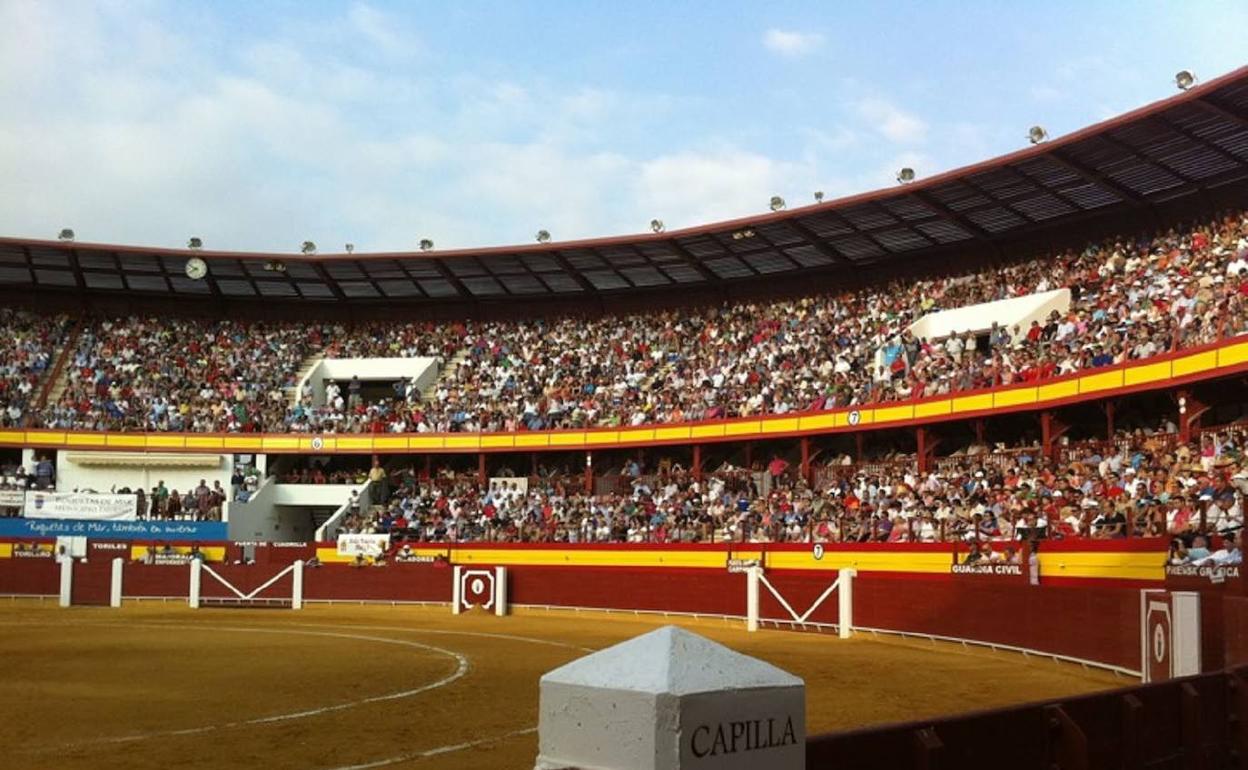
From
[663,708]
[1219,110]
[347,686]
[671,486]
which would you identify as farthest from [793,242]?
[663,708]

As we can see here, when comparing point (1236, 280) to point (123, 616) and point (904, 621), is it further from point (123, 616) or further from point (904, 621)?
point (123, 616)

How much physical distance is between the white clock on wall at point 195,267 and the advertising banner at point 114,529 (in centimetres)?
822

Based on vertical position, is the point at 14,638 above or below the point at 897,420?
below

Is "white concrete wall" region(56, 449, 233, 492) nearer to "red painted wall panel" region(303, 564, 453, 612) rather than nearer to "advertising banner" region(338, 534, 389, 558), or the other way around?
"advertising banner" region(338, 534, 389, 558)

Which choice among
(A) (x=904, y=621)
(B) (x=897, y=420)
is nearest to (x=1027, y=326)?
(B) (x=897, y=420)

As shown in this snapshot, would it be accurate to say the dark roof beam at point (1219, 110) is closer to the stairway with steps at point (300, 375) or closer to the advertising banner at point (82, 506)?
the stairway with steps at point (300, 375)

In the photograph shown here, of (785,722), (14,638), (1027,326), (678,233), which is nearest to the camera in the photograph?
(785,722)

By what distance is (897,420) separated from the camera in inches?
1155

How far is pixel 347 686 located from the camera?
1409cm

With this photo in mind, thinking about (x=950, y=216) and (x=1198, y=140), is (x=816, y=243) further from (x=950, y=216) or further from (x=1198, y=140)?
(x=1198, y=140)

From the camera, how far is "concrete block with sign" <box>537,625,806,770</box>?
288cm

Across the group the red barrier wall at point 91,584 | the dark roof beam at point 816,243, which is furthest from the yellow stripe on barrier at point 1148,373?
the red barrier wall at point 91,584

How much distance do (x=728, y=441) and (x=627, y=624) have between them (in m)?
8.11

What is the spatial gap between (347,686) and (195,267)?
1165 inches
